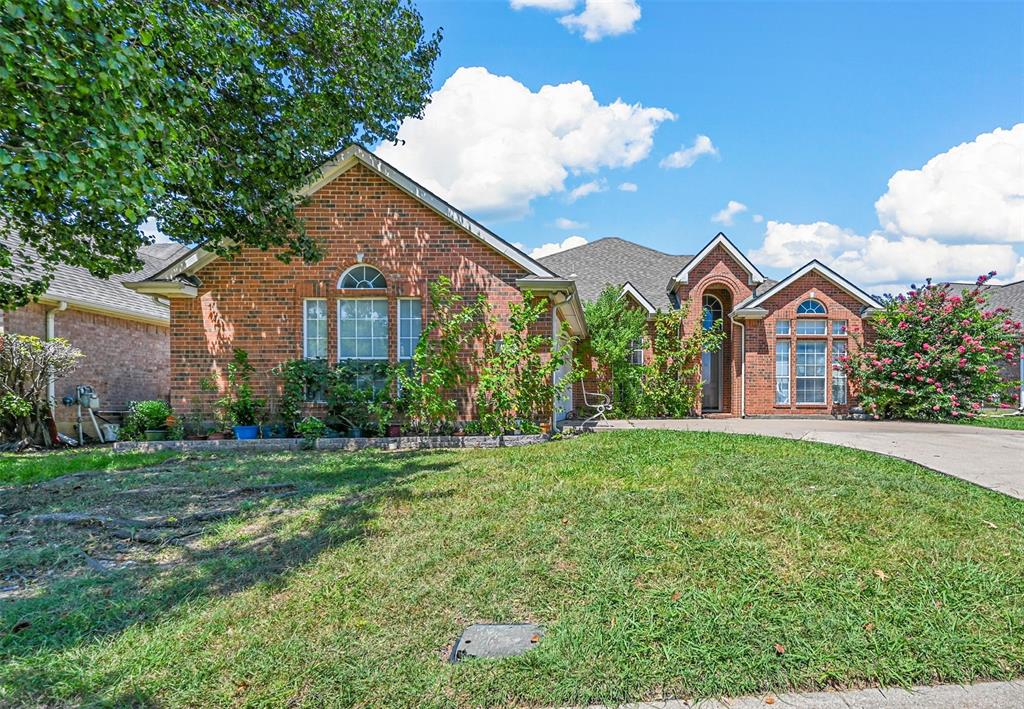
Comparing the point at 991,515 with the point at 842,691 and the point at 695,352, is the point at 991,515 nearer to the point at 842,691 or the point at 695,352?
the point at 842,691

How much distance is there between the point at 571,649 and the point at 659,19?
437 inches

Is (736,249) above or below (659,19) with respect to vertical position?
below

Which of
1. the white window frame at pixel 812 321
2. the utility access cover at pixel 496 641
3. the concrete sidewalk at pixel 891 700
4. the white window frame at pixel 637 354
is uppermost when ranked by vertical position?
the white window frame at pixel 812 321

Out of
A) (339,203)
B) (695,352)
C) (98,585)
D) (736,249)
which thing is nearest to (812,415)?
(695,352)

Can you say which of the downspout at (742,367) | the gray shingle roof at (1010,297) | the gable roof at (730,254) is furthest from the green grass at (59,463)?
the gray shingle roof at (1010,297)

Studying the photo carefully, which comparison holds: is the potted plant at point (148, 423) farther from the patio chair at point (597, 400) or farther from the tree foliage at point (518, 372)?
the patio chair at point (597, 400)

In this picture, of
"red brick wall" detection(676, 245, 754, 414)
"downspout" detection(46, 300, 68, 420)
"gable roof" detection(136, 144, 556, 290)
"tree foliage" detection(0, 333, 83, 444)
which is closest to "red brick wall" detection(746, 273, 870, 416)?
"red brick wall" detection(676, 245, 754, 414)

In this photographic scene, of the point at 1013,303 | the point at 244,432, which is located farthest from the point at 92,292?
the point at 1013,303

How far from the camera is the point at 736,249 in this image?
16.2 metres

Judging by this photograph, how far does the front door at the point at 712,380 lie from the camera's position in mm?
17250

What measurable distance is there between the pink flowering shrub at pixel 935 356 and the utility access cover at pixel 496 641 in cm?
1556

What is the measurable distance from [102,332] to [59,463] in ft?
19.7

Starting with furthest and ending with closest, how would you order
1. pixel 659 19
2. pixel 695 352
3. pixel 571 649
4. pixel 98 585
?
1. pixel 695 352
2. pixel 659 19
3. pixel 98 585
4. pixel 571 649

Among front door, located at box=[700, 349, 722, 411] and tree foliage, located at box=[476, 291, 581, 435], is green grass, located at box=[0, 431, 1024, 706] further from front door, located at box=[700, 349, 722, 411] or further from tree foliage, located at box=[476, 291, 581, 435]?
front door, located at box=[700, 349, 722, 411]
